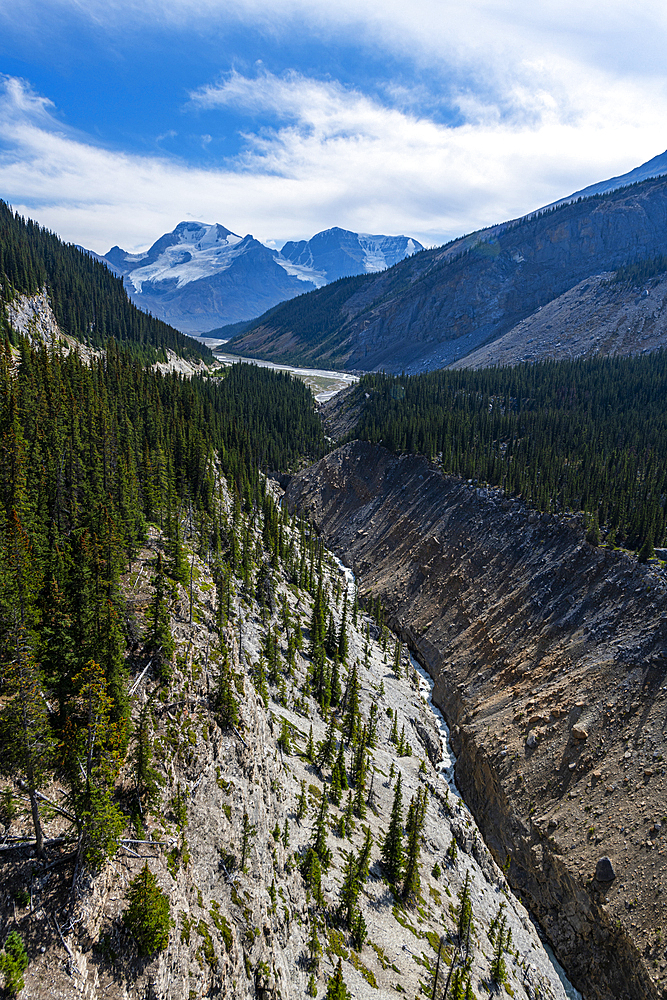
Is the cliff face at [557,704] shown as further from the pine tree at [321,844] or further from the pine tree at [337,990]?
the pine tree at [337,990]

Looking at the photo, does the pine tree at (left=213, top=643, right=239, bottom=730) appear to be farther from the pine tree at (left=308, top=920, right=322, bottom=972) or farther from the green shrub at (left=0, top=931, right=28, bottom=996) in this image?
the green shrub at (left=0, top=931, right=28, bottom=996)

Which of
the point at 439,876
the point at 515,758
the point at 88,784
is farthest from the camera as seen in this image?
the point at 515,758

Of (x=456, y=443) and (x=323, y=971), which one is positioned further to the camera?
(x=456, y=443)

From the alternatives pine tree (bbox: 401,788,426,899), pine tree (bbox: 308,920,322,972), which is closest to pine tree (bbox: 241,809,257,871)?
pine tree (bbox: 308,920,322,972)

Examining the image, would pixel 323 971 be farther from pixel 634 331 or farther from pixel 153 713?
pixel 634 331

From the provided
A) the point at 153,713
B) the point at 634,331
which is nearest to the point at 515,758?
the point at 153,713

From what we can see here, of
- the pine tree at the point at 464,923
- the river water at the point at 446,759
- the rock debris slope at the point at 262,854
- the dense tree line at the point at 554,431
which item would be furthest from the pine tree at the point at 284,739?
the dense tree line at the point at 554,431

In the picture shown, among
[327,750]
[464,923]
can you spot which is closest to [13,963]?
[464,923]

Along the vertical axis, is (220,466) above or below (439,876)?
above
